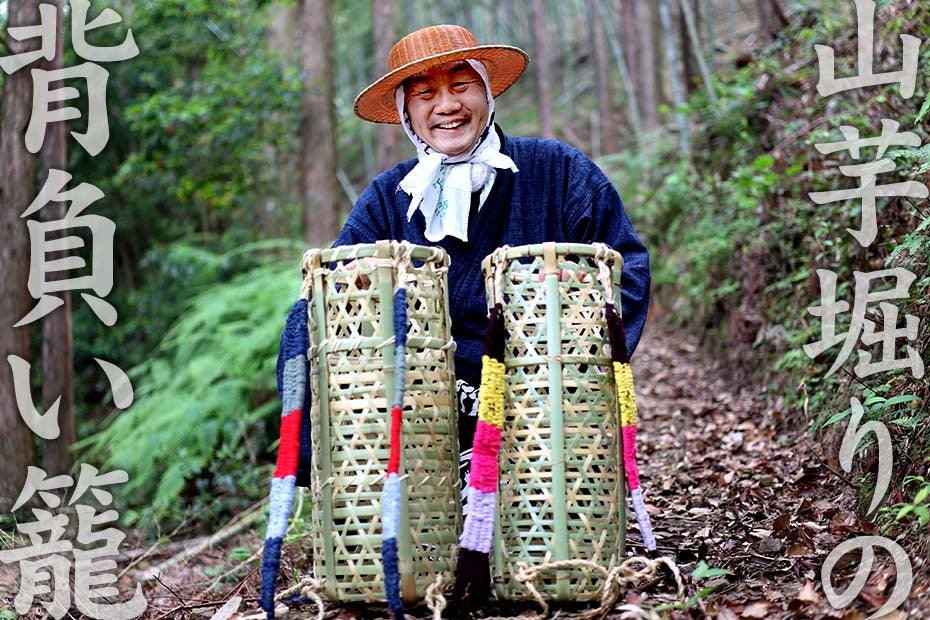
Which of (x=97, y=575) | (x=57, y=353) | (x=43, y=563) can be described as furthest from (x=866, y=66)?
(x=57, y=353)

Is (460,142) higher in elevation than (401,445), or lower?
higher

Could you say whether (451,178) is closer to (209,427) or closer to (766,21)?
(209,427)

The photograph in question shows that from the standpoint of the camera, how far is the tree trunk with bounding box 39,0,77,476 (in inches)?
218

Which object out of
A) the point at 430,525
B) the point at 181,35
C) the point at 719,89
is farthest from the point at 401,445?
the point at 181,35

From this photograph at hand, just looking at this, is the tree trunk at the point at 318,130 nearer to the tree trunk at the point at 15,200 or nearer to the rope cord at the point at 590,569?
the tree trunk at the point at 15,200

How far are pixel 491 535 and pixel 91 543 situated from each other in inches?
115

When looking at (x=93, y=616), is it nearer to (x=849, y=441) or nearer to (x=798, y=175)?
(x=849, y=441)

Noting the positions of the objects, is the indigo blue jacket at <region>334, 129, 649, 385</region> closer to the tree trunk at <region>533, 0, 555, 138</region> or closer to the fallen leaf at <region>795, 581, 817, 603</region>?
the fallen leaf at <region>795, 581, 817, 603</region>

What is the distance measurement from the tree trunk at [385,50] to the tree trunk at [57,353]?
524cm

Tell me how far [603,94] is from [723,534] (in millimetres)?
15136

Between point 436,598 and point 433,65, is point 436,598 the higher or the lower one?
the lower one

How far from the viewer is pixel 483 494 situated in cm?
229

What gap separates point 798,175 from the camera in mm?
4906

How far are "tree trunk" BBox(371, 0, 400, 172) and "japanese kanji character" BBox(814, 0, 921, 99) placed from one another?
243 inches
